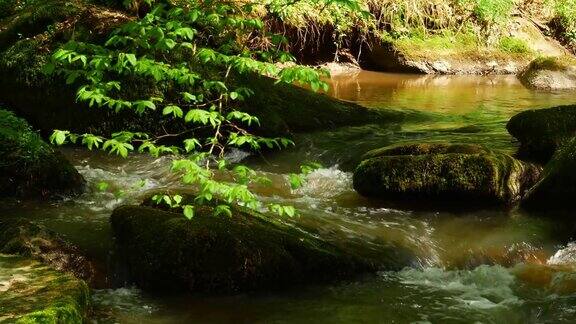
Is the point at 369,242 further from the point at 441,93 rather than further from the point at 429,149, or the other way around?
the point at 441,93

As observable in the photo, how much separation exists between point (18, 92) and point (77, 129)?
1.14 m

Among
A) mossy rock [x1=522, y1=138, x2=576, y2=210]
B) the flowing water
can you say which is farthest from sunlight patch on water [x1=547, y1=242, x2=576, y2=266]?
mossy rock [x1=522, y1=138, x2=576, y2=210]

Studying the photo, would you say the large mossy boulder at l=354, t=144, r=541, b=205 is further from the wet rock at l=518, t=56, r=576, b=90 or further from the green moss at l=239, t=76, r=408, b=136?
the wet rock at l=518, t=56, r=576, b=90

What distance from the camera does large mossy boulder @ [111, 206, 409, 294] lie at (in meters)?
4.65

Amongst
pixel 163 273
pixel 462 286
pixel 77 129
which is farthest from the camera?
pixel 77 129

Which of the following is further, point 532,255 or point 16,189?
point 16,189

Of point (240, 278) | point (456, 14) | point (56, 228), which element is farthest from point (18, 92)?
point (456, 14)

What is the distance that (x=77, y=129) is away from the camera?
8.45 m

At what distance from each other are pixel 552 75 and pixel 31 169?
13318 millimetres

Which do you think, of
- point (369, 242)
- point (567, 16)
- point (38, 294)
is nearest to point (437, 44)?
point (567, 16)

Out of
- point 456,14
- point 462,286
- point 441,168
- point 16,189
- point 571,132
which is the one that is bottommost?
point 16,189

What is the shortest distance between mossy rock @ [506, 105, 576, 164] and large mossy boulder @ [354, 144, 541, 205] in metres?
0.83

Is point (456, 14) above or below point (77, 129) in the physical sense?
above

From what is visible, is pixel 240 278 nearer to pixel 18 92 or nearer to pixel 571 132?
pixel 571 132
